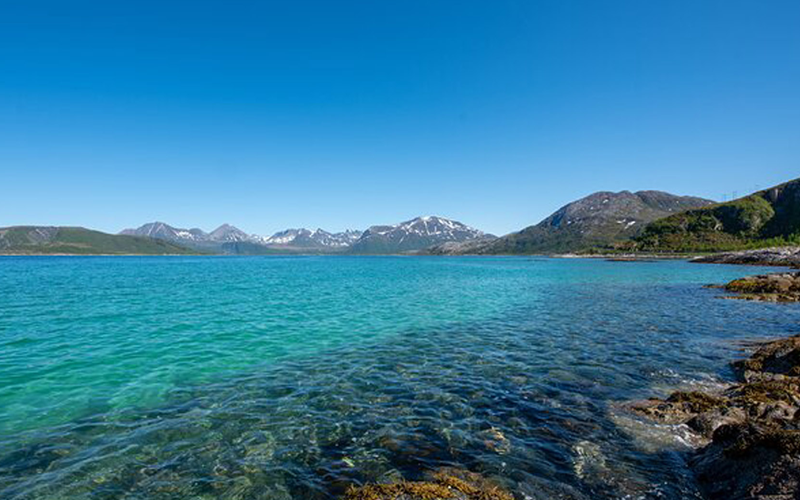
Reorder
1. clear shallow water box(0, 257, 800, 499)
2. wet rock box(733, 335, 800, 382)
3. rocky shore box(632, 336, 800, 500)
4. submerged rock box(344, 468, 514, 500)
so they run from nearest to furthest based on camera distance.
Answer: rocky shore box(632, 336, 800, 500), submerged rock box(344, 468, 514, 500), clear shallow water box(0, 257, 800, 499), wet rock box(733, 335, 800, 382)

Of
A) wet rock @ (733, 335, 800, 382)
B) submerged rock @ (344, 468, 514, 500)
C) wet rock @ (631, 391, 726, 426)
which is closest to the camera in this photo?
submerged rock @ (344, 468, 514, 500)

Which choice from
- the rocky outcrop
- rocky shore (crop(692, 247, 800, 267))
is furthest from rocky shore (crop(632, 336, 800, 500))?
rocky shore (crop(692, 247, 800, 267))

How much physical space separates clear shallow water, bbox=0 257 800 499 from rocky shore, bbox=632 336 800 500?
2.57ft

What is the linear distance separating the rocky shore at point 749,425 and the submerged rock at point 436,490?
4.94 m

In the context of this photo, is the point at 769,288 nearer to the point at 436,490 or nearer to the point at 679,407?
the point at 679,407

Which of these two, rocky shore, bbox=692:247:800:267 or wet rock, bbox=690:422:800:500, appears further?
rocky shore, bbox=692:247:800:267

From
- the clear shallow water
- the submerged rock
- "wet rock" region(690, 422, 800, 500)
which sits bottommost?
the clear shallow water

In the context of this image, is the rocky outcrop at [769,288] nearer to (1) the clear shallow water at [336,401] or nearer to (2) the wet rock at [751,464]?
(1) the clear shallow water at [336,401]

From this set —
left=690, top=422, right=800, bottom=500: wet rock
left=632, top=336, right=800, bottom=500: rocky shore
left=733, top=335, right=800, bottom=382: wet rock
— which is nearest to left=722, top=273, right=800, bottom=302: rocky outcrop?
left=733, top=335, right=800, bottom=382: wet rock

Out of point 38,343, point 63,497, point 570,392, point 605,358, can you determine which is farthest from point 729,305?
point 38,343

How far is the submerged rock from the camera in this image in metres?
7.81

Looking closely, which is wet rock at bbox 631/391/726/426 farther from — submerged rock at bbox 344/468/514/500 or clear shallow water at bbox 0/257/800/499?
submerged rock at bbox 344/468/514/500

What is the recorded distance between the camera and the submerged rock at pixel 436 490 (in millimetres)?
7810

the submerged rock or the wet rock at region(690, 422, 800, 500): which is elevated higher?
the wet rock at region(690, 422, 800, 500)
